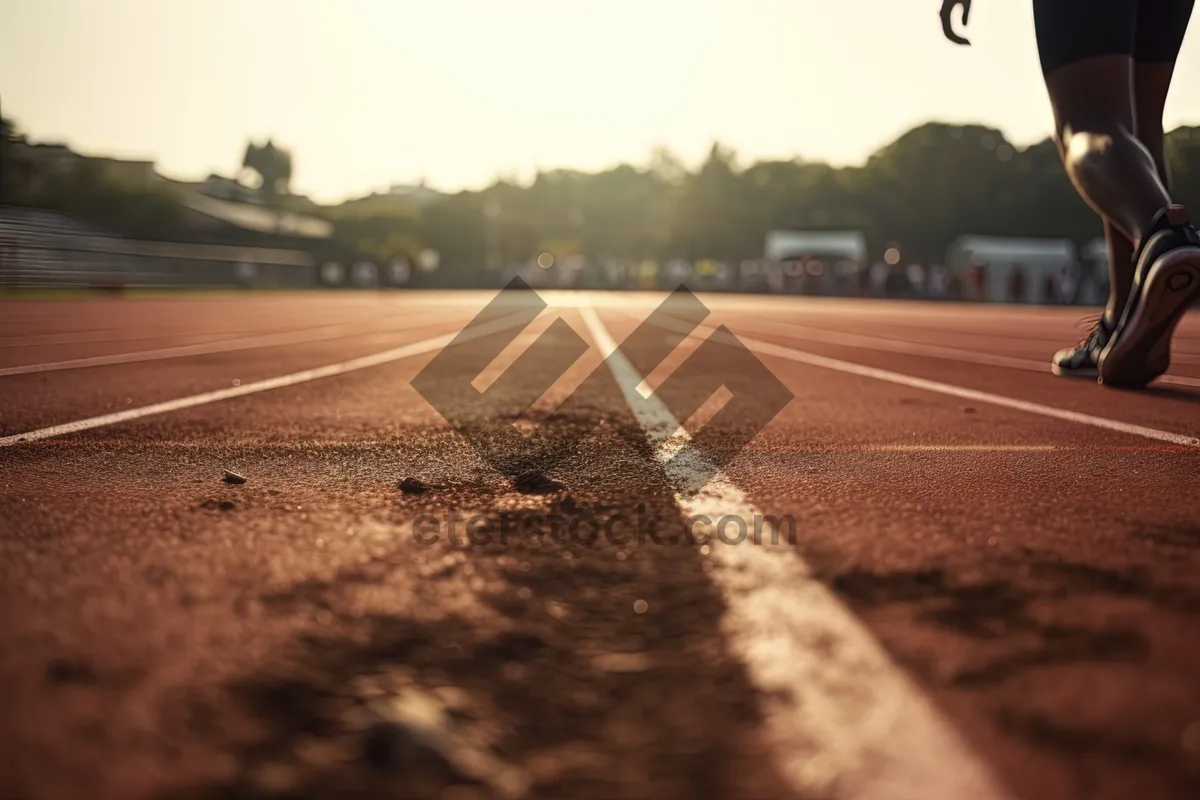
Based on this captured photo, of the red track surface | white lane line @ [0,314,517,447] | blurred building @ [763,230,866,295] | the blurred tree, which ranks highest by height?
the blurred tree

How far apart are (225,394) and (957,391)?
3.56 m

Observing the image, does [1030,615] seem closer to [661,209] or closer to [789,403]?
[789,403]

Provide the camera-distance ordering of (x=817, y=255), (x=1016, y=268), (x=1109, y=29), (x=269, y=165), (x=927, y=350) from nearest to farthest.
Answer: (x=1109, y=29) < (x=927, y=350) < (x=1016, y=268) < (x=817, y=255) < (x=269, y=165)

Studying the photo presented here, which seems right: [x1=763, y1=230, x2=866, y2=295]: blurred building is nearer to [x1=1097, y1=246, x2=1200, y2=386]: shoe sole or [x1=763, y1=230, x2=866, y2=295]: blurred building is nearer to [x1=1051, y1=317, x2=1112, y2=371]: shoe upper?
[x1=1051, y1=317, x2=1112, y2=371]: shoe upper

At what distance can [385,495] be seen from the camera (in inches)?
86.6

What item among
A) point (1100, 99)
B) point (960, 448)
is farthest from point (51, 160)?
point (960, 448)

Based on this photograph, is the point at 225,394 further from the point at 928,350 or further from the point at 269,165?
the point at 269,165

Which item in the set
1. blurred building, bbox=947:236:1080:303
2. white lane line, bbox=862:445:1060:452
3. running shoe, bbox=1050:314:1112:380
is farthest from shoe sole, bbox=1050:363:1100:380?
blurred building, bbox=947:236:1080:303

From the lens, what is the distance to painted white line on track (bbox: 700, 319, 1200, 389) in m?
6.06

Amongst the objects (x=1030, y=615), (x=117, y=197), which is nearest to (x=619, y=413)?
(x=1030, y=615)

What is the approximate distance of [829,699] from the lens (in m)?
1.08

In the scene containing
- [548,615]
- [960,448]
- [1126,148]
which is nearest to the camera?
[548,615]

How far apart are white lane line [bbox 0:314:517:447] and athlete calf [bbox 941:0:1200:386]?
3.85 meters

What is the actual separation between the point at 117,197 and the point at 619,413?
57.0 metres
